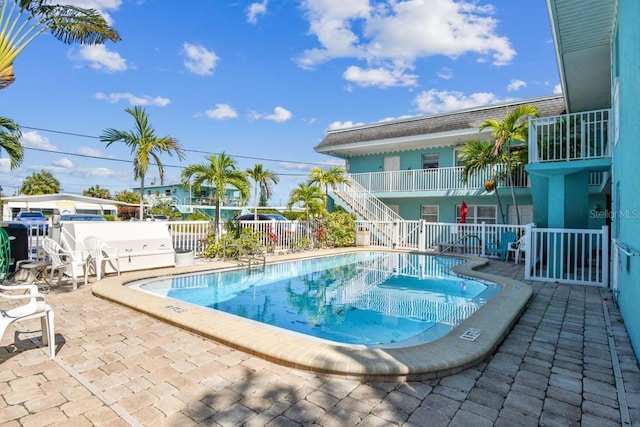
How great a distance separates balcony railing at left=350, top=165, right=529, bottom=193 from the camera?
15.4 m

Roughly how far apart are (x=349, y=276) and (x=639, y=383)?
24.3 ft

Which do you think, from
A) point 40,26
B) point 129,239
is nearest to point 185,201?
point 129,239

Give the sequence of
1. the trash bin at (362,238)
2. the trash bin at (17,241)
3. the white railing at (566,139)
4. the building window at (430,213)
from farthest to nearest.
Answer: the building window at (430,213)
the trash bin at (362,238)
the white railing at (566,139)
the trash bin at (17,241)

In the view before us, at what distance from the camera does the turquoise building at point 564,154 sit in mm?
4823

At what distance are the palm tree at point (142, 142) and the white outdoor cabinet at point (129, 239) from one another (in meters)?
3.99

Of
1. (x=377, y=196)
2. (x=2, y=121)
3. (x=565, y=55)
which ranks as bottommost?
(x=377, y=196)

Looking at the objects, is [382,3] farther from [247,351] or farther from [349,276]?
[247,351]

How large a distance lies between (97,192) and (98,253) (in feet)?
176

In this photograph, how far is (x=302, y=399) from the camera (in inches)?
116

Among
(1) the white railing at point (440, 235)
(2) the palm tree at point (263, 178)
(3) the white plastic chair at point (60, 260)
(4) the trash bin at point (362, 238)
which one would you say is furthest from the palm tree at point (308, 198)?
(3) the white plastic chair at point (60, 260)

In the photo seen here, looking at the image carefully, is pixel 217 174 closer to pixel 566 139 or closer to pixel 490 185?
pixel 566 139

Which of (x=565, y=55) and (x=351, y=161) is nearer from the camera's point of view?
(x=565, y=55)

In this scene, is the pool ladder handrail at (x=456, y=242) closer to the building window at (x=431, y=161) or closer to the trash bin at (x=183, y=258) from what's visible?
the building window at (x=431, y=161)

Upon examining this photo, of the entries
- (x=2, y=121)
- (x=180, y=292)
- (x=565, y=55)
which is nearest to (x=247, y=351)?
(x=180, y=292)
